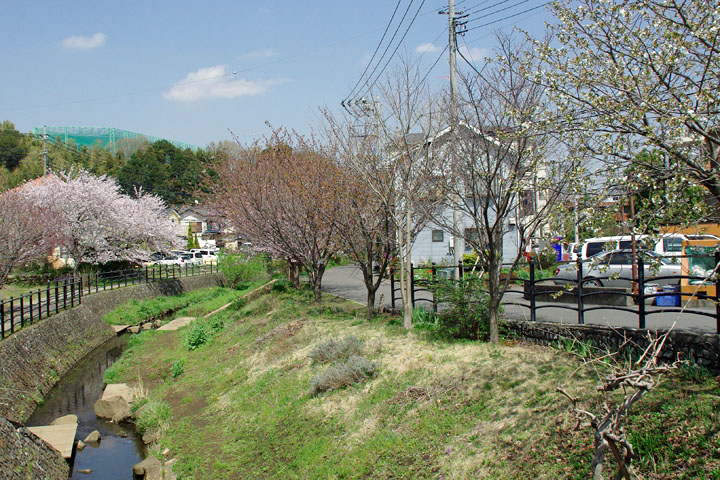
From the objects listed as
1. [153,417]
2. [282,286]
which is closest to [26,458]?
[153,417]

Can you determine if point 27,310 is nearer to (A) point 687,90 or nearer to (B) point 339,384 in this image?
(B) point 339,384

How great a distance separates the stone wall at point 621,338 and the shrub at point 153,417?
7.34m

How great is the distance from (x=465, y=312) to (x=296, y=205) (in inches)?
333

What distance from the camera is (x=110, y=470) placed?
10070 mm

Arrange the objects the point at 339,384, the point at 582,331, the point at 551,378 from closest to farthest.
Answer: the point at 551,378
the point at 582,331
the point at 339,384

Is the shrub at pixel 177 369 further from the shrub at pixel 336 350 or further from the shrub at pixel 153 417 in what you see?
the shrub at pixel 336 350

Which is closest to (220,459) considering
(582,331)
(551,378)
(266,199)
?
(551,378)

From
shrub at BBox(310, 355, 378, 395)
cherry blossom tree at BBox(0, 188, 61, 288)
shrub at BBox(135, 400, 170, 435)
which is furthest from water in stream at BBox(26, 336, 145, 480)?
cherry blossom tree at BBox(0, 188, 61, 288)

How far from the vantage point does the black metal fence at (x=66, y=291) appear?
15.5 meters

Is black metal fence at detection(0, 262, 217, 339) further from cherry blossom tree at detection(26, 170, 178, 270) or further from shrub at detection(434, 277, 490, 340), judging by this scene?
shrub at detection(434, 277, 490, 340)

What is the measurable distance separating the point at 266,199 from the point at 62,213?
17.5 metres

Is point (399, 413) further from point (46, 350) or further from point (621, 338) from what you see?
point (46, 350)

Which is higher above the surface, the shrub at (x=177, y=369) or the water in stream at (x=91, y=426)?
the shrub at (x=177, y=369)

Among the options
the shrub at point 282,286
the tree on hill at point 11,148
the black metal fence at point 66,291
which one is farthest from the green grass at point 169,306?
the tree on hill at point 11,148
